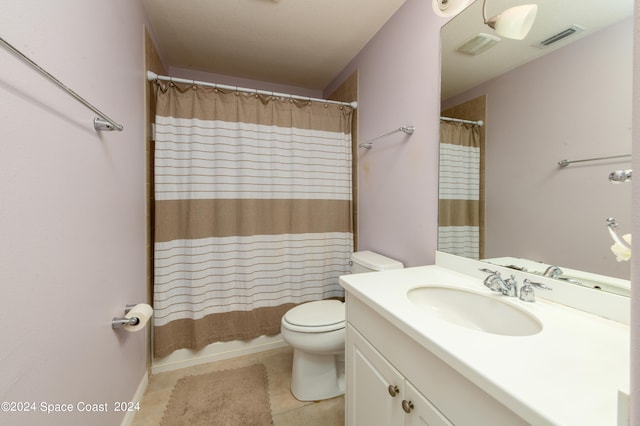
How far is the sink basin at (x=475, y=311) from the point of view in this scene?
2.59 ft

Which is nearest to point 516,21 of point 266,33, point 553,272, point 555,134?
point 555,134

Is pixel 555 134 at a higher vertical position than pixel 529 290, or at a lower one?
higher

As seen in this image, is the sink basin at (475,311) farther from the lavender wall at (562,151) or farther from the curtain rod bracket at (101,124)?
the curtain rod bracket at (101,124)

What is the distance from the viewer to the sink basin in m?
0.79

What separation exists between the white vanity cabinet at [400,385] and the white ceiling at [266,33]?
1688 mm

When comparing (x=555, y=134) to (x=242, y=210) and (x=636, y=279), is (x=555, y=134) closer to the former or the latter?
(x=636, y=279)

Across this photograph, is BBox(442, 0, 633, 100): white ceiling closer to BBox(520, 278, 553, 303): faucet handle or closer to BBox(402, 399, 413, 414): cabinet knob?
BBox(520, 278, 553, 303): faucet handle

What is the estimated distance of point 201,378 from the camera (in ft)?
5.28

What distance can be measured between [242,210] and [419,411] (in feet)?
5.04

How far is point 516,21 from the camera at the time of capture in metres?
0.90

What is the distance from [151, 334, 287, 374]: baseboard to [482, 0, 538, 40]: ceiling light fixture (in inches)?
85.8

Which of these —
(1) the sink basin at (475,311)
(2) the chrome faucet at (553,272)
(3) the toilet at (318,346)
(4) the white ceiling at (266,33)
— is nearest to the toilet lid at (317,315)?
(3) the toilet at (318,346)

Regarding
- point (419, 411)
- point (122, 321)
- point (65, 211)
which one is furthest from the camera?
point (122, 321)

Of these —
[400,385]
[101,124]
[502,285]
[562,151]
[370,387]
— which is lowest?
[370,387]
